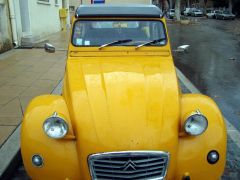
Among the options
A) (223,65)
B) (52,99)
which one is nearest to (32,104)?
(52,99)

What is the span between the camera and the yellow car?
3.10 meters

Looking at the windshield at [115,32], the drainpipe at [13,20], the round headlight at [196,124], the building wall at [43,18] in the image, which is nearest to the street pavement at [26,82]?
the drainpipe at [13,20]

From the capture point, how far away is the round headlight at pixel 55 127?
3.23 meters

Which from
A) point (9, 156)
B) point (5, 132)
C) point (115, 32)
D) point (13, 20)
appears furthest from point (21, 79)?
point (13, 20)

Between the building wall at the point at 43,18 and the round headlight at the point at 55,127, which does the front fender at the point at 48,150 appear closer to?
the round headlight at the point at 55,127

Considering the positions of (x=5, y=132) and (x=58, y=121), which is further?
(x=5, y=132)

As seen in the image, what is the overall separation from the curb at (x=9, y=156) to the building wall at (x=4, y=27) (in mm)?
8387

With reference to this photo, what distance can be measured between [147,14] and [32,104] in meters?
2.04

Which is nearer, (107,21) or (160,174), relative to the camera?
(160,174)

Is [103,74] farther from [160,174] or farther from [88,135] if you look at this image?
[160,174]

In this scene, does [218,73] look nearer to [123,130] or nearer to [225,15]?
[123,130]

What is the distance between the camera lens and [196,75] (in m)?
10.2

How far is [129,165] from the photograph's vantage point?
3.06 m

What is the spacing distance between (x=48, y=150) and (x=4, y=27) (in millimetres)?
10797
